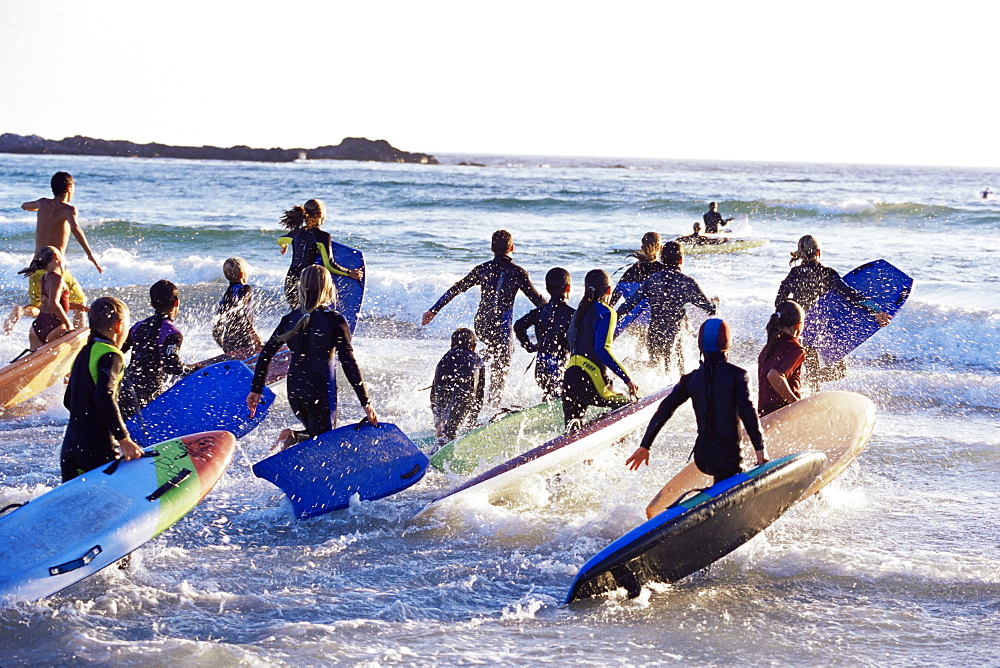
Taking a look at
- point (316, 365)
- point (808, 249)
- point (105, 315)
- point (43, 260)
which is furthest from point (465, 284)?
point (105, 315)

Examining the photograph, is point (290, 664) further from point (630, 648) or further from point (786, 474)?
point (786, 474)

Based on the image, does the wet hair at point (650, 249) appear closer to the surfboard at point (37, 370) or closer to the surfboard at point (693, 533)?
the surfboard at point (693, 533)

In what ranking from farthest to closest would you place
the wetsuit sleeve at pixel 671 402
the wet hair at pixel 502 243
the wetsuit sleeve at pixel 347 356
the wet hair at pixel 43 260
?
the wet hair at pixel 43 260 < the wet hair at pixel 502 243 < the wetsuit sleeve at pixel 347 356 < the wetsuit sleeve at pixel 671 402

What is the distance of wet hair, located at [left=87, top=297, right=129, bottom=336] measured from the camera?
4801 mm

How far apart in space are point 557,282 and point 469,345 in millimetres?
830

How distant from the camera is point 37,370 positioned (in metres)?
8.63

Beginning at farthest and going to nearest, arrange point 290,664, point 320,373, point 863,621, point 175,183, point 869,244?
point 175,183 → point 869,244 → point 320,373 → point 863,621 → point 290,664

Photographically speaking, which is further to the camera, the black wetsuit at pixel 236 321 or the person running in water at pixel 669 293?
the person running in water at pixel 669 293

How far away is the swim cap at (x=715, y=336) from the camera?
4.83 m

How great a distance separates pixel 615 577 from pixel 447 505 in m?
1.63

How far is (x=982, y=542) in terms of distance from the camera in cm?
579

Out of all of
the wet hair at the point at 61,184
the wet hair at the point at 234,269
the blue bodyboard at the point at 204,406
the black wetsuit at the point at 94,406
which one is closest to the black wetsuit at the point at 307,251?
the wet hair at the point at 234,269

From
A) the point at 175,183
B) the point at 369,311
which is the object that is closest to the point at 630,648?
the point at 369,311

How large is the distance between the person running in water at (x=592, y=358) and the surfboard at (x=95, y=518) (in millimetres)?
2664
